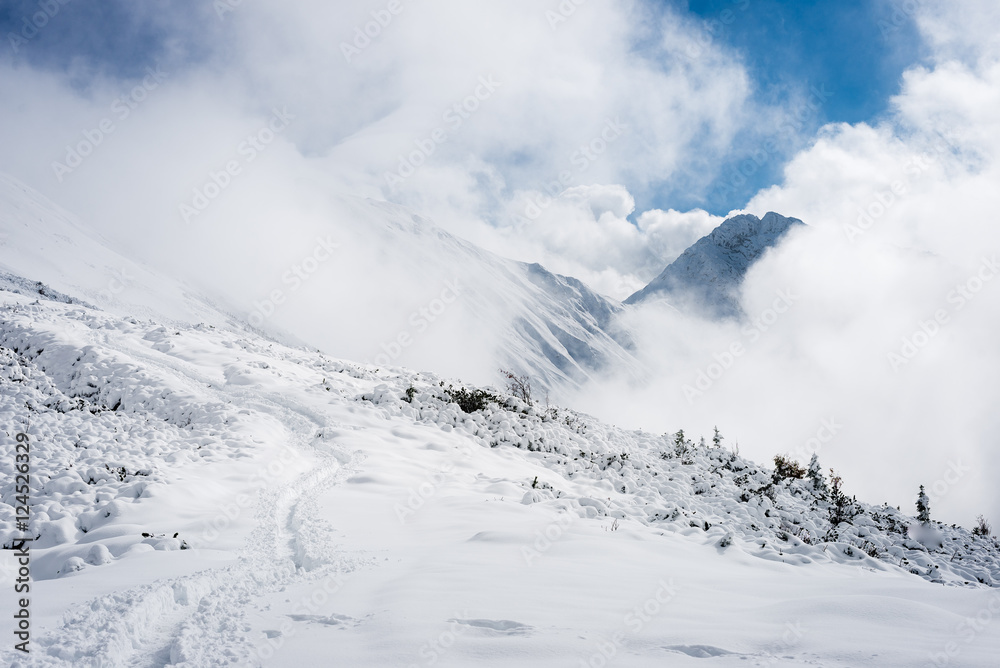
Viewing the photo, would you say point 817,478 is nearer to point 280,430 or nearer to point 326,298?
point 280,430

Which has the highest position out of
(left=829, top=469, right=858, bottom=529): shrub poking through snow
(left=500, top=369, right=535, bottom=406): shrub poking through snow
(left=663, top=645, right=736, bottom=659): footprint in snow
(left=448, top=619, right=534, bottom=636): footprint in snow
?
(left=500, top=369, right=535, bottom=406): shrub poking through snow

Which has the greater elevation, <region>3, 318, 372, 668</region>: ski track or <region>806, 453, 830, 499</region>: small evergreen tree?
<region>806, 453, 830, 499</region>: small evergreen tree

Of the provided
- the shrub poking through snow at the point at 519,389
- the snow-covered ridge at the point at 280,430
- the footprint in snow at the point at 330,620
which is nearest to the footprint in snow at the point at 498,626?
the footprint in snow at the point at 330,620

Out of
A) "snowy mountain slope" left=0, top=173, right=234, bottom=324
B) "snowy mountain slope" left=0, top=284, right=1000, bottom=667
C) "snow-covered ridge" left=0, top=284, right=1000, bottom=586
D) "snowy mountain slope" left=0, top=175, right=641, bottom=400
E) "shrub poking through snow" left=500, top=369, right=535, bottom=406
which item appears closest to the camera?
"snowy mountain slope" left=0, top=284, right=1000, bottom=667

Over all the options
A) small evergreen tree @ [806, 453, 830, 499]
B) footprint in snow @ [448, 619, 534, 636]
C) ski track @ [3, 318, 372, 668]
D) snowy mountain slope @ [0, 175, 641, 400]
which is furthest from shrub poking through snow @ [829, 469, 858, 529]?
snowy mountain slope @ [0, 175, 641, 400]

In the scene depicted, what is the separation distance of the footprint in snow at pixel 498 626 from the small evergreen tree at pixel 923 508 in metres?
14.4

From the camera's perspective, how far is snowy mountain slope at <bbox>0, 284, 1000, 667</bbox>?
3467 mm

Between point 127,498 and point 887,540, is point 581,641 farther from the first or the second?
point 887,540

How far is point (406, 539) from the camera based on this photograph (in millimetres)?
6840

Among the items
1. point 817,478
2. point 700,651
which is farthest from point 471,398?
point 700,651

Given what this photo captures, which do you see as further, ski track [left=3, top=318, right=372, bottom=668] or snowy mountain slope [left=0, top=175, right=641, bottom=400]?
snowy mountain slope [left=0, top=175, right=641, bottom=400]

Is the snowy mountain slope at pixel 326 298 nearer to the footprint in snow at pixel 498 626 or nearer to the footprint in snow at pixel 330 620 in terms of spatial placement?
the footprint in snow at pixel 330 620

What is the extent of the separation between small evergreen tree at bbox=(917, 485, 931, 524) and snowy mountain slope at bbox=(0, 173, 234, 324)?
139 ft

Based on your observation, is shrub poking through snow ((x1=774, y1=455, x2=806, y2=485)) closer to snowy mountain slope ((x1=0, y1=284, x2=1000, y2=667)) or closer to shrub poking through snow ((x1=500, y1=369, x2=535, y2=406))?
snowy mountain slope ((x1=0, y1=284, x2=1000, y2=667))
